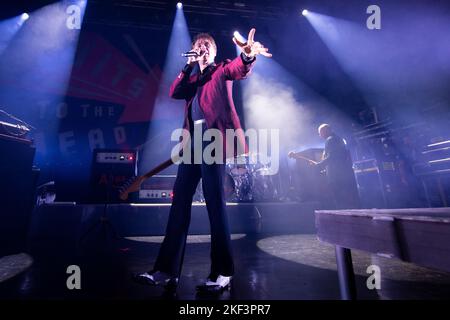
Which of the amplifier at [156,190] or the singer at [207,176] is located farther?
the amplifier at [156,190]

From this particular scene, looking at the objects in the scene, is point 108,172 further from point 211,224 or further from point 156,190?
point 211,224

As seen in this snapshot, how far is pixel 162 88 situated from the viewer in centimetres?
696

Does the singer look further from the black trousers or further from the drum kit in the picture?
the drum kit

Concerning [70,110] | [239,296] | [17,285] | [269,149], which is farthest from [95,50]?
[239,296]

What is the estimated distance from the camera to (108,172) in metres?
4.27

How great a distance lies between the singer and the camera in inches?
69.7

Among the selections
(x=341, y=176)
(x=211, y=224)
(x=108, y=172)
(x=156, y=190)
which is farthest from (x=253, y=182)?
(x=211, y=224)

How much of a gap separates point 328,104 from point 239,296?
8.16 meters

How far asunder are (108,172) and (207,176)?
3.02 metres

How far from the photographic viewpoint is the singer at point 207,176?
1.77 m

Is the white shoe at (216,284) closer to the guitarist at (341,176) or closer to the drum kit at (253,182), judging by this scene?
the guitarist at (341,176)

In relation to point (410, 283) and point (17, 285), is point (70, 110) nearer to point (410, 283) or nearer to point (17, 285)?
point (17, 285)

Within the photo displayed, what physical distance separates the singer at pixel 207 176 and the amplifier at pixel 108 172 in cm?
265

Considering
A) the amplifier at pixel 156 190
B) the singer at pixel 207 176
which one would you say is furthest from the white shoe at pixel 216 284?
the amplifier at pixel 156 190
